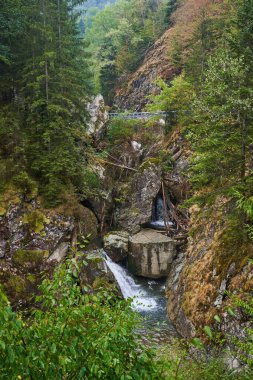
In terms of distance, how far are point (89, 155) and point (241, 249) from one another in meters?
14.2

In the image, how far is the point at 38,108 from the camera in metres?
17.8

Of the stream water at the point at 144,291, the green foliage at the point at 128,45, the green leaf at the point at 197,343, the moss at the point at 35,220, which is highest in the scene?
the green foliage at the point at 128,45

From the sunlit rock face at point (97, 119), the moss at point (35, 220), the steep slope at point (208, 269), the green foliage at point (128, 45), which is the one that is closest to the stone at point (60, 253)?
the moss at point (35, 220)

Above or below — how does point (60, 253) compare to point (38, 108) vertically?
below

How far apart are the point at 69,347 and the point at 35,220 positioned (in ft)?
44.4

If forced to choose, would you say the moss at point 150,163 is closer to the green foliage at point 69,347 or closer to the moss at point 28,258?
the moss at point 28,258

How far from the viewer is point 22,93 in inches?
742

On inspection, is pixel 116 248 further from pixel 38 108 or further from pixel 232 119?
pixel 232 119

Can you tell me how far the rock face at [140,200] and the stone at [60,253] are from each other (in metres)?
6.19

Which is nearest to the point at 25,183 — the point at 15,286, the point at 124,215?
the point at 15,286

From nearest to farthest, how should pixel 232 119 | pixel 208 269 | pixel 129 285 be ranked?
1. pixel 232 119
2. pixel 208 269
3. pixel 129 285

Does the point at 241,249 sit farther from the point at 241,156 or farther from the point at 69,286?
the point at 69,286

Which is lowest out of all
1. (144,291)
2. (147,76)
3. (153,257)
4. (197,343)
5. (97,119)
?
(144,291)

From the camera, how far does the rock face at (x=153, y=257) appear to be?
1864cm
